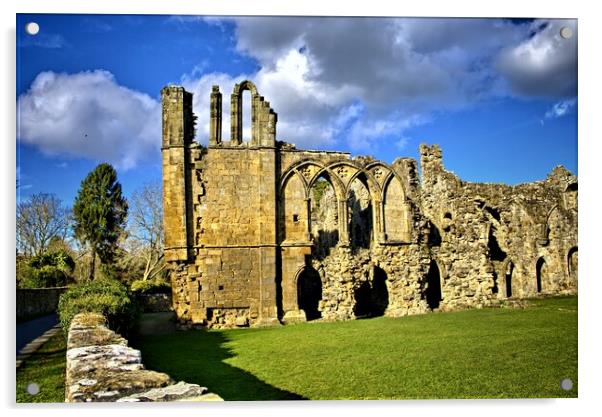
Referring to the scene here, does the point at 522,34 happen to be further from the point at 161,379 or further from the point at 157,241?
the point at 157,241

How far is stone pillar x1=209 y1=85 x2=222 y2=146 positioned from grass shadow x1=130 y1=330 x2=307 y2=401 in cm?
611

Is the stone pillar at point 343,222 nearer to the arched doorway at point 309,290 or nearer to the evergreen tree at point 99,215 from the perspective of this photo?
the arched doorway at point 309,290

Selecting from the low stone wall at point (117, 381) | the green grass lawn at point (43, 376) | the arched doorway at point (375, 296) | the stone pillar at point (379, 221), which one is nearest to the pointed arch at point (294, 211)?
the stone pillar at point (379, 221)

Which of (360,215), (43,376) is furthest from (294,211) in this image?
(43,376)

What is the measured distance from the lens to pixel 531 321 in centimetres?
1502

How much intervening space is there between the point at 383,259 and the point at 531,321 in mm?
6565

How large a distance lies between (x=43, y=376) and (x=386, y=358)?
19.5ft

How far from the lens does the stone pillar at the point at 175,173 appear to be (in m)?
18.5

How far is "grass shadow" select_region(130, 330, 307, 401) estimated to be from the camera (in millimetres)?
9008

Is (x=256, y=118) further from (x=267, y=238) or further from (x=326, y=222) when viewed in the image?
(x=326, y=222)

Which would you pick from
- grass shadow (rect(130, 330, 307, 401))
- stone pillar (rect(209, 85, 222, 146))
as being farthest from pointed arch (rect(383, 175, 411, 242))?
grass shadow (rect(130, 330, 307, 401))

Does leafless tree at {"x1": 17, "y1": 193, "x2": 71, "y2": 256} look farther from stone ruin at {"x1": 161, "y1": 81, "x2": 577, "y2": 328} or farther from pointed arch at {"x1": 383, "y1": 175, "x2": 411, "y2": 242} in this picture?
pointed arch at {"x1": 383, "y1": 175, "x2": 411, "y2": 242}

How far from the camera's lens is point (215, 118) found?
19.0 metres
